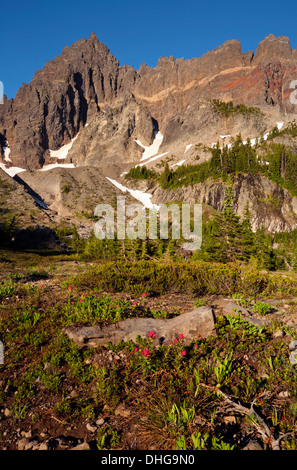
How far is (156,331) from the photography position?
5.61 m

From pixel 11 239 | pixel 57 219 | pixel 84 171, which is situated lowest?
pixel 11 239

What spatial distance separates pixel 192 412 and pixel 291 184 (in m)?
136

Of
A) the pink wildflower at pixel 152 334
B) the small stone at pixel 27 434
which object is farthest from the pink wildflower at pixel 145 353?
the small stone at pixel 27 434

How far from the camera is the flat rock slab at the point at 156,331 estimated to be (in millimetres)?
5461

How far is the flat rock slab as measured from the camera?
215 inches

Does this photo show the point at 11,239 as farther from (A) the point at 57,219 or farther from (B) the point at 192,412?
(B) the point at 192,412

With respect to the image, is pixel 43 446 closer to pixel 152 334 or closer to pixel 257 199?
pixel 152 334

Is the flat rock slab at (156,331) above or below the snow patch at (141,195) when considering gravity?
below

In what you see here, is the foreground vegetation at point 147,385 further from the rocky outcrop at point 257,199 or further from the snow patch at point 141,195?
the snow patch at point 141,195

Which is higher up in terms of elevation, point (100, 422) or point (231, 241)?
point (231, 241)

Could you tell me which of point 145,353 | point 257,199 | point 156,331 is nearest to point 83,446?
point 145,353

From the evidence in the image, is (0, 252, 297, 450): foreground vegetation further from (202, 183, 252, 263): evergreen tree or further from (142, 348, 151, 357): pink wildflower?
(202, 183, 252, 263): evergreen tree
